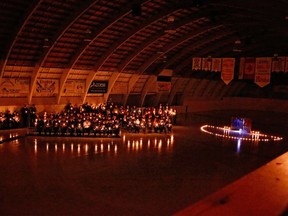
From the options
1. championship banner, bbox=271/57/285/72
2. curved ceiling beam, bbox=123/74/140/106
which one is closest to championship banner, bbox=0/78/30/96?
curved ceiling beam, bbox=123/74/140/106

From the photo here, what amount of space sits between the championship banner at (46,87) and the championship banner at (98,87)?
4.35 meters

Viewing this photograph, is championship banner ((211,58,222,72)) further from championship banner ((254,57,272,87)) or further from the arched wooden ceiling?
the arched wooden ceiling

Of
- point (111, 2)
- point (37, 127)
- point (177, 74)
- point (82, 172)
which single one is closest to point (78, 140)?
point (37, 127)

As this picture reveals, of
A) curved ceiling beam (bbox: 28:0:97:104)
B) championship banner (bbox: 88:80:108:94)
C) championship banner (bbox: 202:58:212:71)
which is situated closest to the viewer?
curved ceiling beam (bbox: 28:0:97:104)

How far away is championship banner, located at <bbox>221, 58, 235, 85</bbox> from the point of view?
2671 cm

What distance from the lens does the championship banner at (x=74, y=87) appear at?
3391 centimetres

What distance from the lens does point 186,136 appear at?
27125 millimetres

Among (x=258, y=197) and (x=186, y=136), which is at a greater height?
(x=258, y=197)

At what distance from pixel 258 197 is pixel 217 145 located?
21.5m

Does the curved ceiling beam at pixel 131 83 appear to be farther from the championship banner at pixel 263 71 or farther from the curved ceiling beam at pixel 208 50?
the championship banner at pixel 263 71

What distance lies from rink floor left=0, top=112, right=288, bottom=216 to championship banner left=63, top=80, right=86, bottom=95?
1134 centimetres

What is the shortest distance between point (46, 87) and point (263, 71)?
1797cm

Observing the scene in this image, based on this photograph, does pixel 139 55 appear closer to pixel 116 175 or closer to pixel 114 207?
pixel 116 175

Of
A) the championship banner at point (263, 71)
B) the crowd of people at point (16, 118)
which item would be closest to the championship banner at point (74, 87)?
the crowd of people at point (16, 118)
